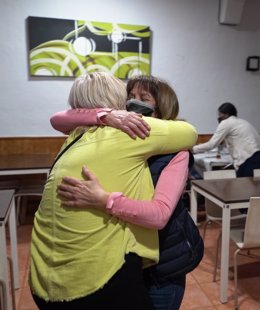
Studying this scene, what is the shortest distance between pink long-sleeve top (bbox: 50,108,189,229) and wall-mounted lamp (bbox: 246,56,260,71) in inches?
161

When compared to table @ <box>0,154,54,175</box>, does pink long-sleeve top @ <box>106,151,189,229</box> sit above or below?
above

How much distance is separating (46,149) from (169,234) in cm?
322

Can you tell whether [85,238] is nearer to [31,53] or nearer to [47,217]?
[47,217]

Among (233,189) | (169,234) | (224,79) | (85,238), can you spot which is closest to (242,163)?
(233,189)

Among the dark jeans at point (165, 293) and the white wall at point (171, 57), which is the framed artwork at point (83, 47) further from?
the dark jeans at point (165, 293)

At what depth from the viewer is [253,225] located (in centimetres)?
190

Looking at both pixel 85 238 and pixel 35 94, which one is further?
pixel 35 94

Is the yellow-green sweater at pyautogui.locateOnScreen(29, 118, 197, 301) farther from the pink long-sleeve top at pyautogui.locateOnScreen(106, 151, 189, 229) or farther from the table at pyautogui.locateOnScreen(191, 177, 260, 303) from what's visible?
the table at pyautogui.locateOnScreen(191, 177, 260, 303)

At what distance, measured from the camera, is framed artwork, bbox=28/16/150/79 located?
12.1ft

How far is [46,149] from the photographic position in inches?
154

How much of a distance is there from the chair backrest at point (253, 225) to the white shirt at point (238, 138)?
1450 mm

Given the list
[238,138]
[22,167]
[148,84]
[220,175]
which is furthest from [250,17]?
[148,84]

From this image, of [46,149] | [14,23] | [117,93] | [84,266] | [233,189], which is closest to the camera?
[84,266]

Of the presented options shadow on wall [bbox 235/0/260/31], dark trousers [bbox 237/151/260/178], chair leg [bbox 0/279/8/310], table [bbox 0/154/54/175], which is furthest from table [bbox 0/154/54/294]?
shadow on wall [bbox 235/0/260/31]
